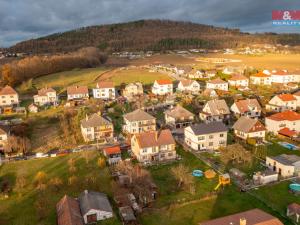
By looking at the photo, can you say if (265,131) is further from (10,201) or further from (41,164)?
(10,201)

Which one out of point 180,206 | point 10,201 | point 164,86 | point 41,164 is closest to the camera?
point 180,206

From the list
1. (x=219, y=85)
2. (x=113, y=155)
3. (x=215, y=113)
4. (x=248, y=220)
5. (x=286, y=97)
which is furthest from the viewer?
(x=219, y=85)

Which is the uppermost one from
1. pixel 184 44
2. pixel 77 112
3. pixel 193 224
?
pixel 184 44

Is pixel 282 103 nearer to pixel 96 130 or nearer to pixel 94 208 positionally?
pixel 96 130

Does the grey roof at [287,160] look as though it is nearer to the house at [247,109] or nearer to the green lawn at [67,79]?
the house at [247,109]

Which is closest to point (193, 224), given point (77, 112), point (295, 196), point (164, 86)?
point (295, 196)

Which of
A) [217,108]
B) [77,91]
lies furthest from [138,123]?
[77,91]

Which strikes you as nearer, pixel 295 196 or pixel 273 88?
pixel 295 196

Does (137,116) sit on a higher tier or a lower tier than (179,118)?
higher
